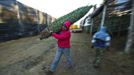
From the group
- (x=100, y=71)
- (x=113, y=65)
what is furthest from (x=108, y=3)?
(x=100, y=71)

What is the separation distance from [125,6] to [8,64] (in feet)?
24.5

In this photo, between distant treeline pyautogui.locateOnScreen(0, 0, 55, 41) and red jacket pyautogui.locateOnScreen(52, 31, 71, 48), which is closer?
red jacket pyautogui.locateOnScreen(52, 31, 71, 48)

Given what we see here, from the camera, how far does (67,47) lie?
5.66 metres

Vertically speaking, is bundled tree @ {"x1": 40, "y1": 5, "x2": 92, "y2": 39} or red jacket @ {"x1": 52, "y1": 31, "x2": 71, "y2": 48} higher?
bundled tree @ {"x1": 40, "y1": 5, "x2": 92, "y2": 39}

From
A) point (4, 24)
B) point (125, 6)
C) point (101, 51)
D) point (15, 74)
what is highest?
point (125, 6)

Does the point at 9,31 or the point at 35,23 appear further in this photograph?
the point at 35,23

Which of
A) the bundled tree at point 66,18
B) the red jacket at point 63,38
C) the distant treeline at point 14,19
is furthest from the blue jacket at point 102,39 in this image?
the distant treeline at point 14,19

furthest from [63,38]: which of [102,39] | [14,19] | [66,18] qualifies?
[14,19]

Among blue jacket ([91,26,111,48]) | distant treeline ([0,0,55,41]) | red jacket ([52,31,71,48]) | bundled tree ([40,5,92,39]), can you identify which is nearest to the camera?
red jacket ([52,31,71,48])

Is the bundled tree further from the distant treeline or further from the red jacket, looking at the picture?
the distant treeline

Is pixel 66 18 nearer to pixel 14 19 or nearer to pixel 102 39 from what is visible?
pixel 102 39

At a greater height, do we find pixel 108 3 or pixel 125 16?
pixel 108 3

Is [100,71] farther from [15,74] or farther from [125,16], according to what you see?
[125,16]

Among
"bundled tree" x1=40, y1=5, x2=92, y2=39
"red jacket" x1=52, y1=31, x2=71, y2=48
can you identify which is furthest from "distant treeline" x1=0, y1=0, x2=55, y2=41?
"red jacket" x1=52, y1=31, x2=71, y2=48
